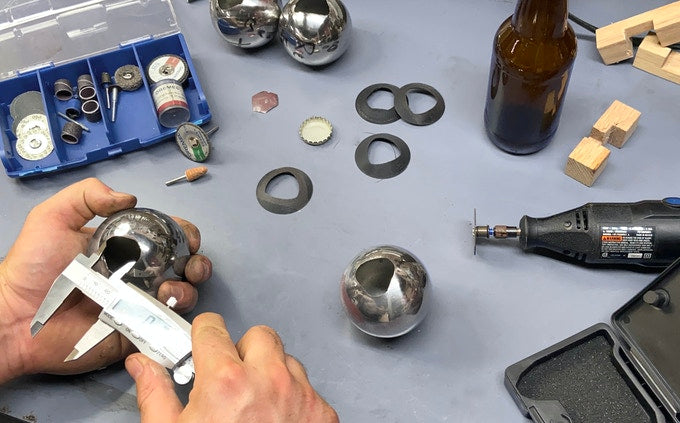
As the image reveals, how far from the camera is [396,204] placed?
0.98m

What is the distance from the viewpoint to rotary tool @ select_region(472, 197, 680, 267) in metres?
0.84

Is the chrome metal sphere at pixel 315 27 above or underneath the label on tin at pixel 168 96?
above

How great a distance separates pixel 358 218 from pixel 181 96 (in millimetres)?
362

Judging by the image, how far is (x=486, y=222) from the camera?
948 millimetres

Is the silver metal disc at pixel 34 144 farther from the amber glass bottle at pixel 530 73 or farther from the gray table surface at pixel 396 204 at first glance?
the amber glass bottle at pixel 530 73

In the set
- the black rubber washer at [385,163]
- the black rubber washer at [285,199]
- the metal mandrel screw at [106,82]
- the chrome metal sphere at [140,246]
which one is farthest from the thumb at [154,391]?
the metal mandrel screw at [106,82]

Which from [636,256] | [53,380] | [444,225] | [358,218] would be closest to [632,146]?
[636,256]

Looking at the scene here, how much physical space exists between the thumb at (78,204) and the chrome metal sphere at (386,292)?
0.33 metres

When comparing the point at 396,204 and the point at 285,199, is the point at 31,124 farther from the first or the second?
the point at 396,204

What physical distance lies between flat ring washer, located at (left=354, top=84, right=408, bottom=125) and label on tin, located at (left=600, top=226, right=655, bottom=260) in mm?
395

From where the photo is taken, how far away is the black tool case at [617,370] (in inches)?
30.1

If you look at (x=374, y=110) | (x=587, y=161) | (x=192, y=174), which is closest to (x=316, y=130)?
(x=374, y=110)

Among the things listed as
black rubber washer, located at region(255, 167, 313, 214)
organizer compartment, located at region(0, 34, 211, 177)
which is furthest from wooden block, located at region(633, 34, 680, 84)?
organizer compartment, located at region(0, 34, 211, 177)

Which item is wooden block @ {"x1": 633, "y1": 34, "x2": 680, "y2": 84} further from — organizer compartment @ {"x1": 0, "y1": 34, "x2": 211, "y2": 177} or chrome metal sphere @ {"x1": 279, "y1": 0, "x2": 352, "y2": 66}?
organizer compartment @ {"x1": 0, "y1": 34, "x2": 211, "y2": 177}
